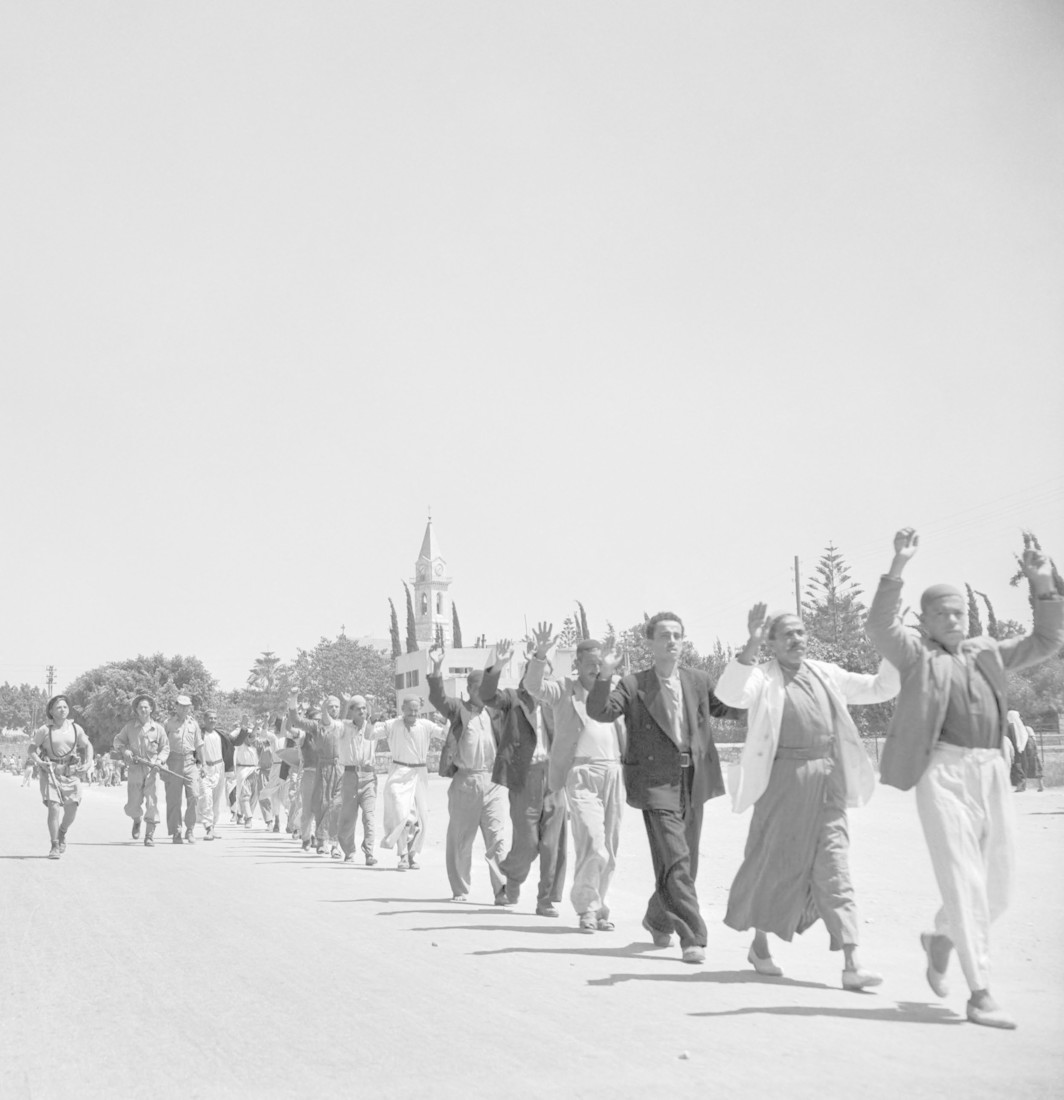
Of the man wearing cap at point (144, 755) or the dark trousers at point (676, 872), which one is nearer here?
the dark trousers at point (676, 872)

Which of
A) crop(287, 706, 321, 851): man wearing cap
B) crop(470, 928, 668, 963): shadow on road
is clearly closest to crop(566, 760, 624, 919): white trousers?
crop(470, 928, 668, 963): shadow on road

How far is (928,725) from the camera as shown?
22.1 ft

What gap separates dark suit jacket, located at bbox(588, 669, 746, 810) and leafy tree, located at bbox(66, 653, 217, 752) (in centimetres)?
8849

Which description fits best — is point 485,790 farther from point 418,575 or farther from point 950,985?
point 418,575

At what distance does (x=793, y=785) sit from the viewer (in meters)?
7.75

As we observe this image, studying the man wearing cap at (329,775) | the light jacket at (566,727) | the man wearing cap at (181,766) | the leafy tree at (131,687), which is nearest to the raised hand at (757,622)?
the light jacket at (566,727)

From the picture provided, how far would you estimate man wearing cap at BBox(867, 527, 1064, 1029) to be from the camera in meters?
6.54

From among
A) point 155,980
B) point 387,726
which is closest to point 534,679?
point 155,980

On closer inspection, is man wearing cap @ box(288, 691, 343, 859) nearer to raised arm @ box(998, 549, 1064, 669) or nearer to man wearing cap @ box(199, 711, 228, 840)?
man wearing cap @ box(199, 711, 228, 840)

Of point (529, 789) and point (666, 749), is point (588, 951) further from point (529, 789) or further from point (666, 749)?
point (529, 789)

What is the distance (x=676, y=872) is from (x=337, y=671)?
346ft

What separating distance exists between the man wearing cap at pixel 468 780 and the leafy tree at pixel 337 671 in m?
97.9

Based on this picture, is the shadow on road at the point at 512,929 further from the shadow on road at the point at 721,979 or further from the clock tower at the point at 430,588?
the clock tower at the point at 430,588

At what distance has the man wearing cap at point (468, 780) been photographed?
1260 centimetres
